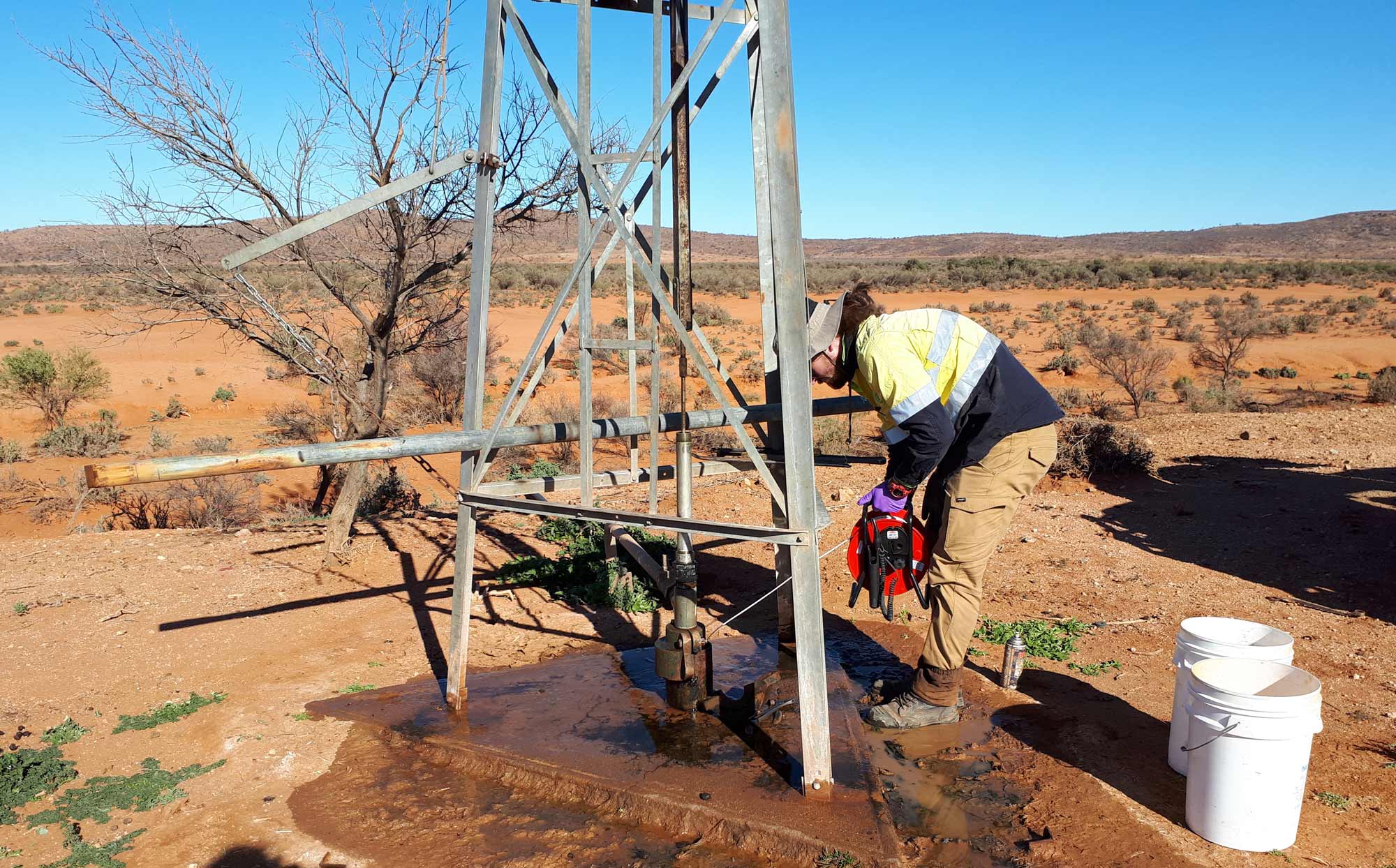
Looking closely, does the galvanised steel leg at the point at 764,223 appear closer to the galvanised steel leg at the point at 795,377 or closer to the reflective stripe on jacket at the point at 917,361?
the reflective stripe on jacket at the point at 917,361

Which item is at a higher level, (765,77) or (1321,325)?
(765,77)

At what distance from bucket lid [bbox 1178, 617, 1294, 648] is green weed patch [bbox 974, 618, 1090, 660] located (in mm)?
1315

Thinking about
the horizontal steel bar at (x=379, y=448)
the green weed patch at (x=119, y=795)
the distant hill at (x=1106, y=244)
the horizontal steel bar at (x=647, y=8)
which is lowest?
the green weed patch at (x=119, y=795)

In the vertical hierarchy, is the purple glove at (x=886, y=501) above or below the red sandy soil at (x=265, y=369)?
above

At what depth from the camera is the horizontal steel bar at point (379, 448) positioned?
11.3ft

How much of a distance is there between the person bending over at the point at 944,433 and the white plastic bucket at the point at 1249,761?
3.72 feet

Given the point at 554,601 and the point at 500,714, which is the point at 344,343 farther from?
the point at 500,714

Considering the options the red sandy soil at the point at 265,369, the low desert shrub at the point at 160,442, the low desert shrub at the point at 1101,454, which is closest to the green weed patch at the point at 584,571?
the red sandy soil at the point at 265,369

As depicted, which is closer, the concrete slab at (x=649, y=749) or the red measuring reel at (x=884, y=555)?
the concrete slab at (x=649, y=749)

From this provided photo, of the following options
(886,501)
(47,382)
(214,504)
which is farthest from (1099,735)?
(47,382)

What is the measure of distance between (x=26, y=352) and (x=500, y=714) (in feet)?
60.2

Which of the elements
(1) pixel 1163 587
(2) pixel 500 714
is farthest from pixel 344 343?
(1) pixel 1163 587

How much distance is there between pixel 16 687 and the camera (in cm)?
471

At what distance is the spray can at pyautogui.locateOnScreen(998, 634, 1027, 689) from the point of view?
4723 millimetres
